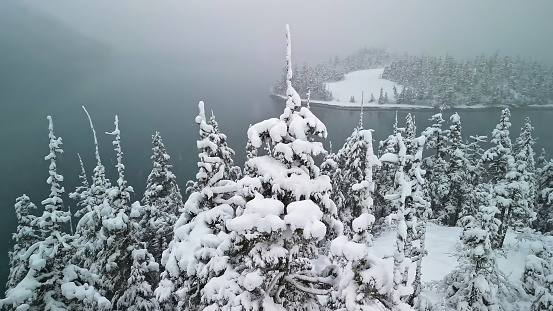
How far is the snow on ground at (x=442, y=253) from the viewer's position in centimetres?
2650

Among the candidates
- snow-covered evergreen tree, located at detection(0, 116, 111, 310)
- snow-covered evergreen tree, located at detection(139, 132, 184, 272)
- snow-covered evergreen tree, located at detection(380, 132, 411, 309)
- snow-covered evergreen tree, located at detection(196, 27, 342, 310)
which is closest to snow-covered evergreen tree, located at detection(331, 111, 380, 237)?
snow-covered evergreen tree, located at detection(139, 132, 184, 272)

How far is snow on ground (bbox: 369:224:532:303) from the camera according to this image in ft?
86.9

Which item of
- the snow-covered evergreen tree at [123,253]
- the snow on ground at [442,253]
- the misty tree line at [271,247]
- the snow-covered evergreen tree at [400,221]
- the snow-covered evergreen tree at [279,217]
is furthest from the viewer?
the snow on ground at [442,253]

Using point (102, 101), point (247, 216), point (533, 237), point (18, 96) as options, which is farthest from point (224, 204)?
point (18, 96)

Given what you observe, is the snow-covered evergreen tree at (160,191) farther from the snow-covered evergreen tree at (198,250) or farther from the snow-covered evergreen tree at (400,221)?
the snow-covered evergreen tree at (400,221)

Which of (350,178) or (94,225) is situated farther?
(350,178)

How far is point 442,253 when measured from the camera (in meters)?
30.6

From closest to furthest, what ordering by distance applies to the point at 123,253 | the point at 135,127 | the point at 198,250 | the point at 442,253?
1. the point at 198,250
2. the point at 123,253
3. the point at 442,253
4. the point at 135,127

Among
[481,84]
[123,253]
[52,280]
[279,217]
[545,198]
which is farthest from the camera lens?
[481,84]

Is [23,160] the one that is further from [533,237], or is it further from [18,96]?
[18,96]

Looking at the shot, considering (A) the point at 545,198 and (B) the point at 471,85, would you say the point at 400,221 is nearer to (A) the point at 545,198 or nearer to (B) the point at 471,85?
(A) the point at 545,198

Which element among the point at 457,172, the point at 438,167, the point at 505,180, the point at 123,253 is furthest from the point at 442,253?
the point at 123,253

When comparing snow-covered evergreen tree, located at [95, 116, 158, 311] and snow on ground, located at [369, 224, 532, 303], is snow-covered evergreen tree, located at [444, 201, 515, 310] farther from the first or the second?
snow-covered evergreen tree, located at [95, 116, 158, 311]

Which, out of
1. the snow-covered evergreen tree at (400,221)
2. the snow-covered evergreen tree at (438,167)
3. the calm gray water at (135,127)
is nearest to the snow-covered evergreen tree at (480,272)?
the snow-covered evergreen tree at (400,221)
